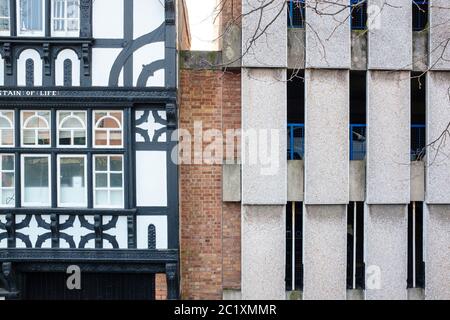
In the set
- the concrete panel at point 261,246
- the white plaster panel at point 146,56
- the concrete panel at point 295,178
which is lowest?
the concrete panel at point 261,246

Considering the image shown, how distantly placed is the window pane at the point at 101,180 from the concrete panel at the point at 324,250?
12.4 feet

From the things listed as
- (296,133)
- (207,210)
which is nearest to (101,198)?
(207,210)

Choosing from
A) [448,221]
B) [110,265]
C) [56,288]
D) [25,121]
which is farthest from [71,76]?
[448,221]

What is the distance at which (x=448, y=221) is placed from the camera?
705cm

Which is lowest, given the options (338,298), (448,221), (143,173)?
(338,298)

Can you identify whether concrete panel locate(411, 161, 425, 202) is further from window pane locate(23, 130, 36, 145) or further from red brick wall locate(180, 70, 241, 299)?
window pane locate(23, 130, 36, 145)

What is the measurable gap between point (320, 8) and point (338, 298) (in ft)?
18.2

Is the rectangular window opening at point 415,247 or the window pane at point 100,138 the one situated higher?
the window pane at point 100,138

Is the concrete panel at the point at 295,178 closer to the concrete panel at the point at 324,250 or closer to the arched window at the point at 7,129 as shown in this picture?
the concrete panel at the point at 324,250

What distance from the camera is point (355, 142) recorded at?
7.50 meters

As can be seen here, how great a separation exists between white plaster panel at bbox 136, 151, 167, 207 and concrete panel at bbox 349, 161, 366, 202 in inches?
141

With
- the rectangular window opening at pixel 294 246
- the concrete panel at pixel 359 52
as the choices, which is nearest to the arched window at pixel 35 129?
the rectangular window opening at pixel 294 246

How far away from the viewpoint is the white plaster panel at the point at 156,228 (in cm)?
668

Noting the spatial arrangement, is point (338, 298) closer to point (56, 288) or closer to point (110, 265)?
point (110, 265)
